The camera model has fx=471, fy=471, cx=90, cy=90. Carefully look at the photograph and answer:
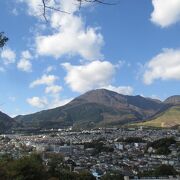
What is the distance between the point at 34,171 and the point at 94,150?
271 feet

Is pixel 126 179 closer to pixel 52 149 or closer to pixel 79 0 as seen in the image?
pixel 79 0

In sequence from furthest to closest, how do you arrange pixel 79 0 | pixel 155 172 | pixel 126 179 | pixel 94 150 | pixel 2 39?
pixel 94 150
pixel 155 172
pixel 126 179
pixel 2 39
pixel 79 0

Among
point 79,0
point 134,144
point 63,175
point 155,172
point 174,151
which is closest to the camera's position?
point 79,0

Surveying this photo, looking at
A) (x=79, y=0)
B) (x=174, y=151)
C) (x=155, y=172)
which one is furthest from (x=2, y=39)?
(x=174, y=151)

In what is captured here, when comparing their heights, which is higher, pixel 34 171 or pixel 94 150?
pixel 94 150

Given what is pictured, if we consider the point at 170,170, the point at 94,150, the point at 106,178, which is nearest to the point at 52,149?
the point at 94,150

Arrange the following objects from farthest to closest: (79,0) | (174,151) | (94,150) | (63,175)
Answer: (94,150), (174,151), (63,175), (79,0)

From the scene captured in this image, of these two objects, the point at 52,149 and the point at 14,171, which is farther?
the point at 52,149

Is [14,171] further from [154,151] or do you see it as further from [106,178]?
[154,151]

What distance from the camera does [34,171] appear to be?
91.4 feet

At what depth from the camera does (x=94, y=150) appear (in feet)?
360

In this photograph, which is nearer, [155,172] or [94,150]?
[155,172]

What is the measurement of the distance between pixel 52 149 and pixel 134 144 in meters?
23.5

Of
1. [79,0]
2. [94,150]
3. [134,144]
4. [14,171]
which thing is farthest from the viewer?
[134,144]
